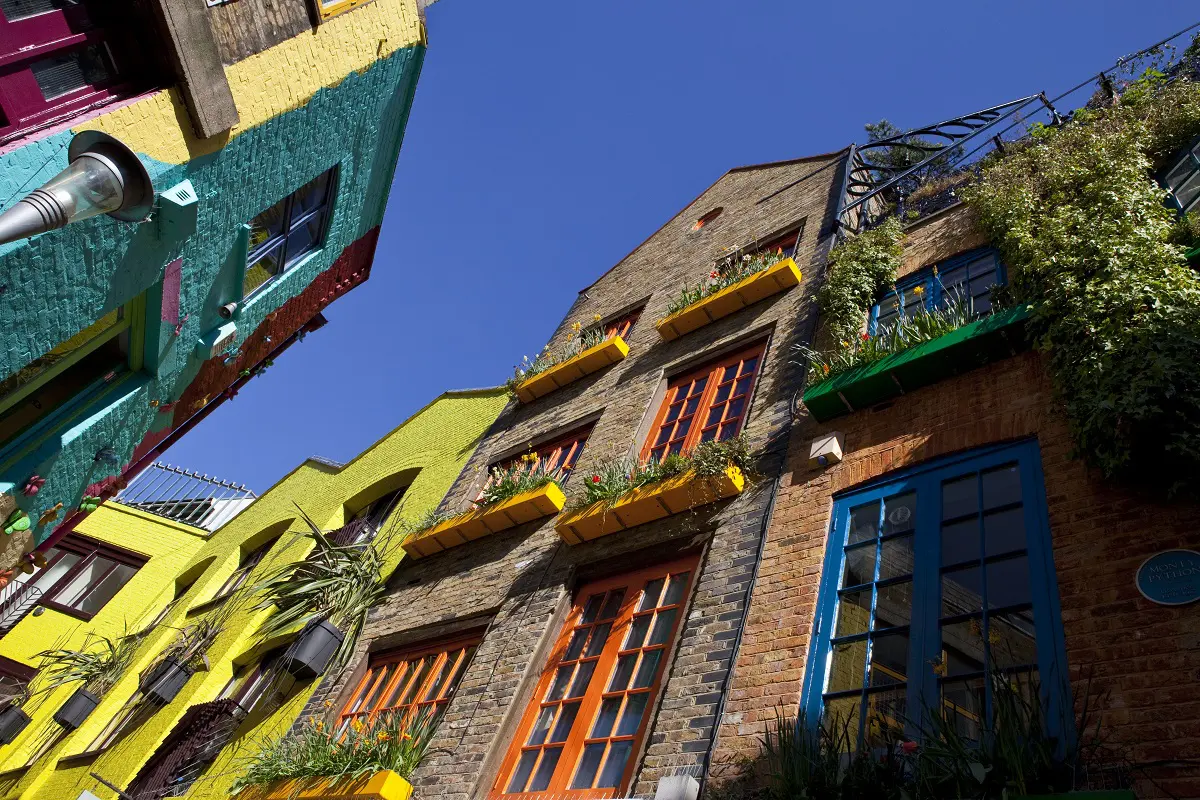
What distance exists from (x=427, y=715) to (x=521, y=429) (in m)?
5.02

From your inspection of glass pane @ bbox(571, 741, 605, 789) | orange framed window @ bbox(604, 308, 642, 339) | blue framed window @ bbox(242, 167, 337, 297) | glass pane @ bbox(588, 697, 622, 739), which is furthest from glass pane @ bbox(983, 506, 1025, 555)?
blue framed window @ bbox(242, 167, 337, 297)

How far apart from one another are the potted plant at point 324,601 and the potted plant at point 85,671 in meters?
4.11

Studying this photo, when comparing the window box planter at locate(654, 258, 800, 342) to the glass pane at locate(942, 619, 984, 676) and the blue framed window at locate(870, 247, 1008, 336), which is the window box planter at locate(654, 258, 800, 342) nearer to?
the blue framed window at locate(870, 247, 1008, 336)

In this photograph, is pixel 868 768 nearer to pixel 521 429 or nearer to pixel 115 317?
pixel 115 317

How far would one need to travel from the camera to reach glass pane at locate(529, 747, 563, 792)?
6.11m

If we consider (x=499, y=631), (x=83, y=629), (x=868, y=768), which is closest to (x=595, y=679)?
(x=499, y=631)

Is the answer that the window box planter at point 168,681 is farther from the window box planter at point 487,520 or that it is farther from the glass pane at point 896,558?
the glass pane at point 896,558

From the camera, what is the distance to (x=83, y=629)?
17.5 meters

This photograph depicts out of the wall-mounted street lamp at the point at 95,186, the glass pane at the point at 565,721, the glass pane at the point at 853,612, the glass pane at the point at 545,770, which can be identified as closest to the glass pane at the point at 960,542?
the glass pane at the point at 853,612

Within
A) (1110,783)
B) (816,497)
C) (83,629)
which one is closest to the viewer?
(1110,783)

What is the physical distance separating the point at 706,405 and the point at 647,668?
11.5 ft

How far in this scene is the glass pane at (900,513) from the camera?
560 cm

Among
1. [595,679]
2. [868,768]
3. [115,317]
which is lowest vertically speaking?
[868,768]

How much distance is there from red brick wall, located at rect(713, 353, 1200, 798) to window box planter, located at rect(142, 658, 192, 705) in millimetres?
9894
